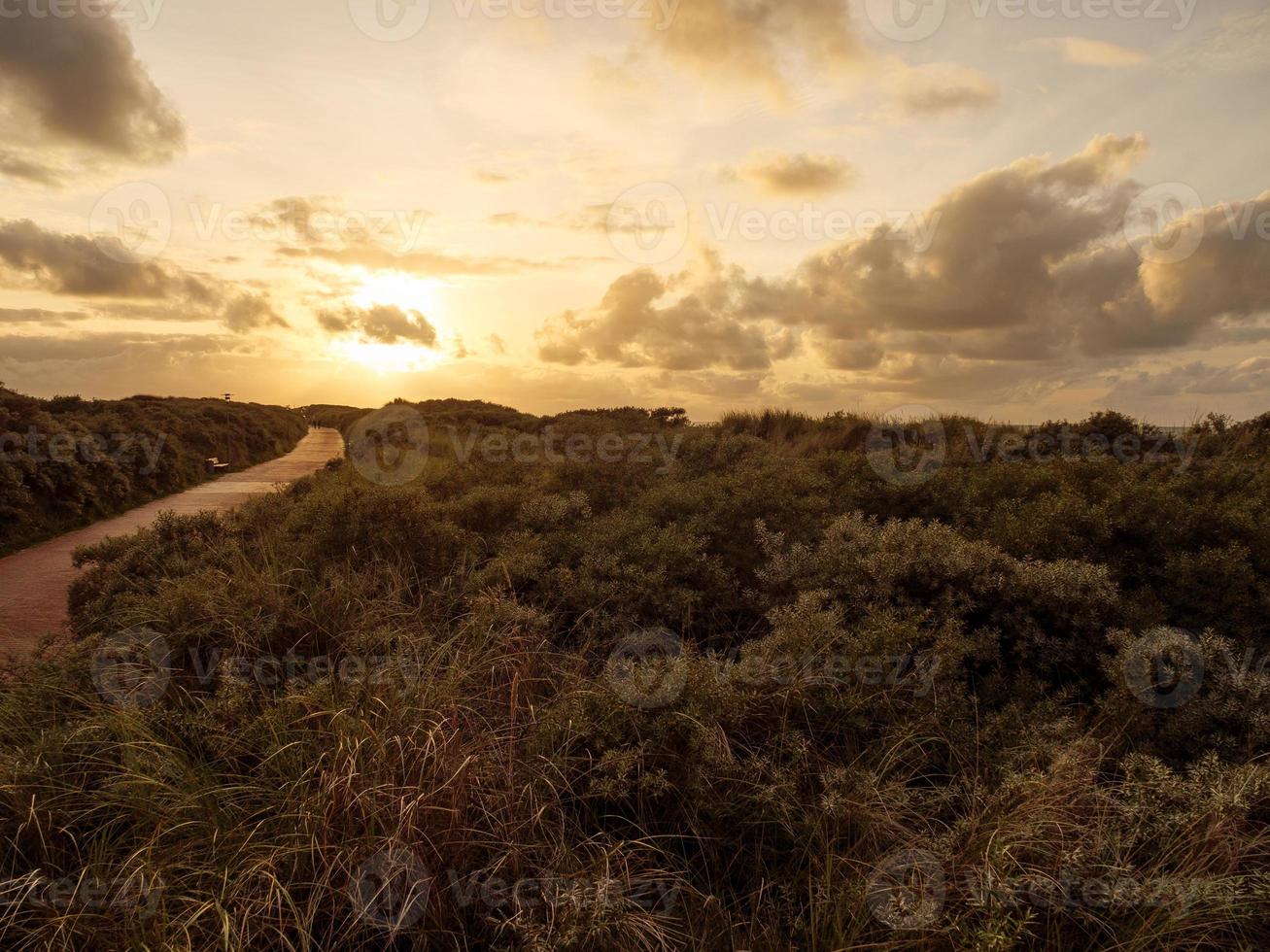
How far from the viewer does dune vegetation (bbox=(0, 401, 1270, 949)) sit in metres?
2.79

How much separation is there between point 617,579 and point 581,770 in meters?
2.02

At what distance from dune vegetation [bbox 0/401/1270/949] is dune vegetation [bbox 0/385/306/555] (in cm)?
574

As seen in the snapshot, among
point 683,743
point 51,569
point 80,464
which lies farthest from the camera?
point 80,464

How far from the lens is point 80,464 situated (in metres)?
11.9

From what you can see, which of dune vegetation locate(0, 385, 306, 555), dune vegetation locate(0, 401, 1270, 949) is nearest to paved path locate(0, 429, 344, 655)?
dune vegetation locate(0, 385, 306, 555)

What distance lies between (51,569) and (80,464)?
4.01 m

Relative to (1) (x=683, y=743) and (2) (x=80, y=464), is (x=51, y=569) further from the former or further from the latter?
(1) (x=683, y=743)

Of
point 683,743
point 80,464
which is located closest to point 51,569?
point 80,464

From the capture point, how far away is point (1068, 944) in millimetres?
2721

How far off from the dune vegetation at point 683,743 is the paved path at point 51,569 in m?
0.72

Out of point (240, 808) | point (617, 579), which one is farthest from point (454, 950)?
point (617, 579)

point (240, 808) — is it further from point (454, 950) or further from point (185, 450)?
point (185, 450)

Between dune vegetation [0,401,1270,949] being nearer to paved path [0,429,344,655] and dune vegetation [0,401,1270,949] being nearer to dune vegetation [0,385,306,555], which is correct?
paved path [0,429,344,655]

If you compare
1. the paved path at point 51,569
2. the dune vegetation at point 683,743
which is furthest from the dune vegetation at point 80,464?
the dune vegetation at point 683,743
